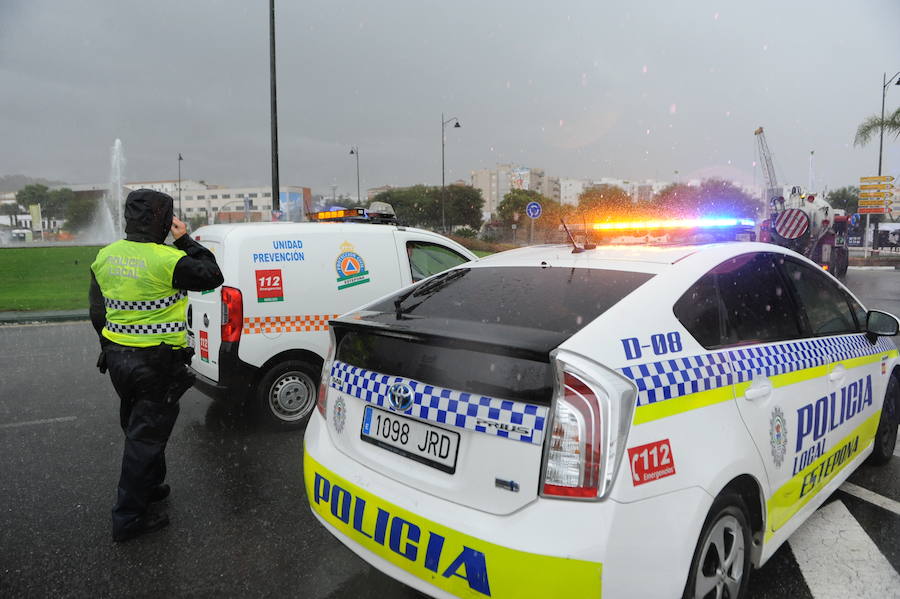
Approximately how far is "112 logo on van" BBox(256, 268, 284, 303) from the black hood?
143 cm

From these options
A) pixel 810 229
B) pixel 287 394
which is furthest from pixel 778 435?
pixel 810 229

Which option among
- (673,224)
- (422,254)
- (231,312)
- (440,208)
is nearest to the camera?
(673,224)

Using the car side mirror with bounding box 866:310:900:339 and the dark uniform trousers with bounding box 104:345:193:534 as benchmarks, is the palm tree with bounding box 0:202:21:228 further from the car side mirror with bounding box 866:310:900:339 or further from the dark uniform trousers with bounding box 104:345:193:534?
the car side mirror with bounding box 866:310:900:339

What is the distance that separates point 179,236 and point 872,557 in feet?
12.8

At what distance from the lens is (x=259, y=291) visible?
183 inches

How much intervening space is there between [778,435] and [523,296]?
3.77 ft

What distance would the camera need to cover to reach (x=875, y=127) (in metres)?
27.0

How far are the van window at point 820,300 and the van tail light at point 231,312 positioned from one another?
3676 mm

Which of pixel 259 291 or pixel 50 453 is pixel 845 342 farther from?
pixel 50 453

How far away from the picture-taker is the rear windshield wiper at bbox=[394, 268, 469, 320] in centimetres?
266

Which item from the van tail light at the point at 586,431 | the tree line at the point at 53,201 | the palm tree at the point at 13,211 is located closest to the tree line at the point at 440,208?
the tree line at the point at 53,201

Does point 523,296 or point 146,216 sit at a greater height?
point 146,216

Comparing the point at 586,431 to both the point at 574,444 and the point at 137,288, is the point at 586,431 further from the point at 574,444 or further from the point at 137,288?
the point at 137,288

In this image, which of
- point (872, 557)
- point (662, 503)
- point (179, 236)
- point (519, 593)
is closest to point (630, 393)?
point (662, 503)
